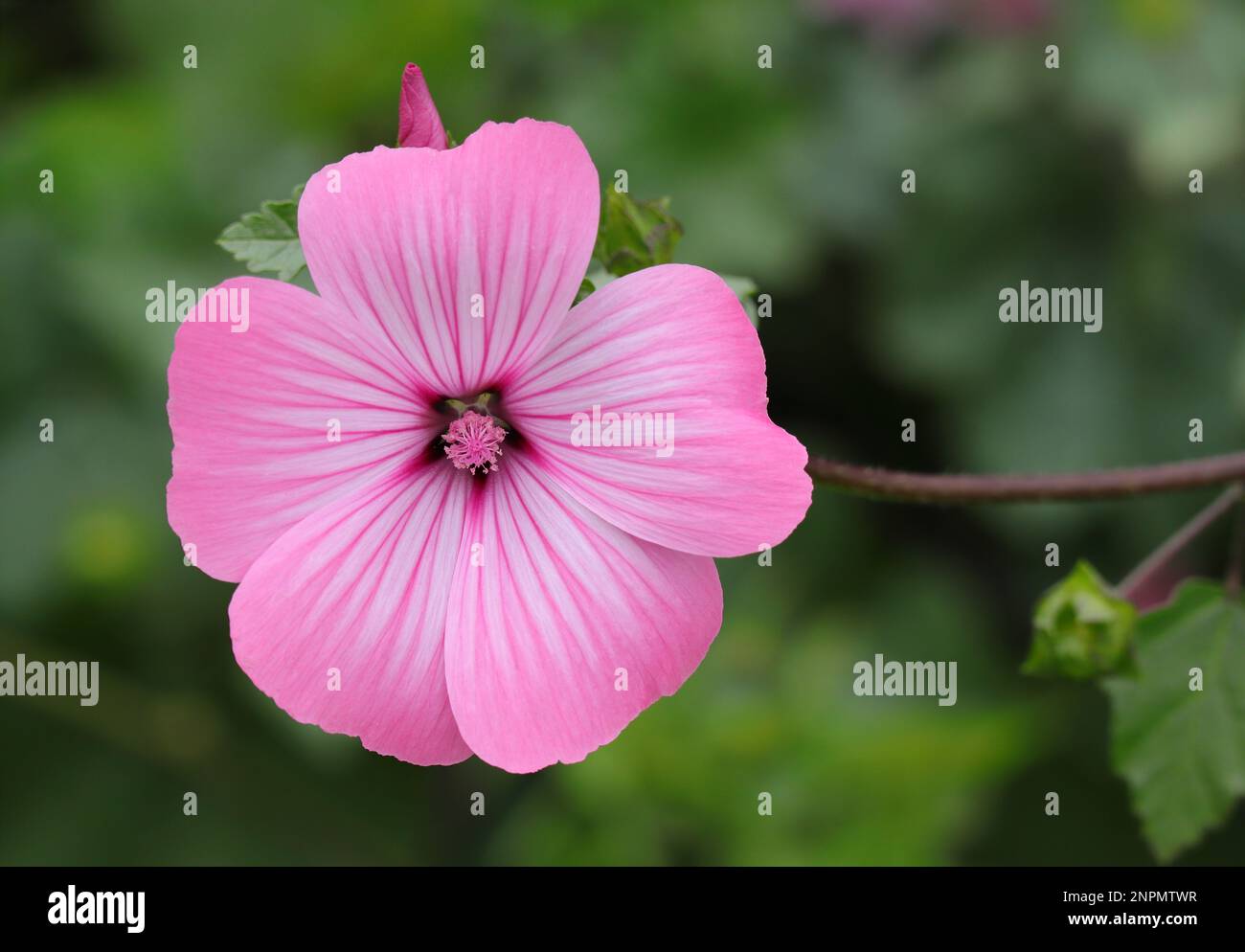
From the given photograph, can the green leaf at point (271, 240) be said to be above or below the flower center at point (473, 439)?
above

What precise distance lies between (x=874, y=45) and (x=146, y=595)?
272cm

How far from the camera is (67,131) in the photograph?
3.78 metres

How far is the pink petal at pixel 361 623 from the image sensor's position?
139cm

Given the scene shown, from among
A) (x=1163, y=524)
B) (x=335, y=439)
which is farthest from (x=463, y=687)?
(x=1163, y=524)

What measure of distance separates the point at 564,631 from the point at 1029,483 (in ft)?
2.15

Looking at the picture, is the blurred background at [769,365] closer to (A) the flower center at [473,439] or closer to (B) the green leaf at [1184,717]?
(B) the green leaf at [1184,717]

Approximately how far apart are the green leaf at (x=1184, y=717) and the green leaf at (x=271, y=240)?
128 cm

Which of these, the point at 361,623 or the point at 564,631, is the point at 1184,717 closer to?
the point at 564,631

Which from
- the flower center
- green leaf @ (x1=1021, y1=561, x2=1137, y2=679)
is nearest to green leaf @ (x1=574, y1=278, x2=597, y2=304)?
the flower center

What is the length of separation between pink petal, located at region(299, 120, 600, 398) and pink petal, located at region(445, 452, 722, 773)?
226mm

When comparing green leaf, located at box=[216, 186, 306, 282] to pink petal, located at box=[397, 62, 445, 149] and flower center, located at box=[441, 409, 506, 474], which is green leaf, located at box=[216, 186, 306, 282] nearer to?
pink petal, located at box=[397, 62, 445, 149]

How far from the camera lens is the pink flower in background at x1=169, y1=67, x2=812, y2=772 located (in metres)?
1.33

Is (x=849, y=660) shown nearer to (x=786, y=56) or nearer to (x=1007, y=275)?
(x=1007, y=275)

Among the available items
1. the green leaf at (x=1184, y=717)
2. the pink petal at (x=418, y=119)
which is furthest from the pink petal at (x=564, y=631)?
the green leaf at (x=1184, y=717)
